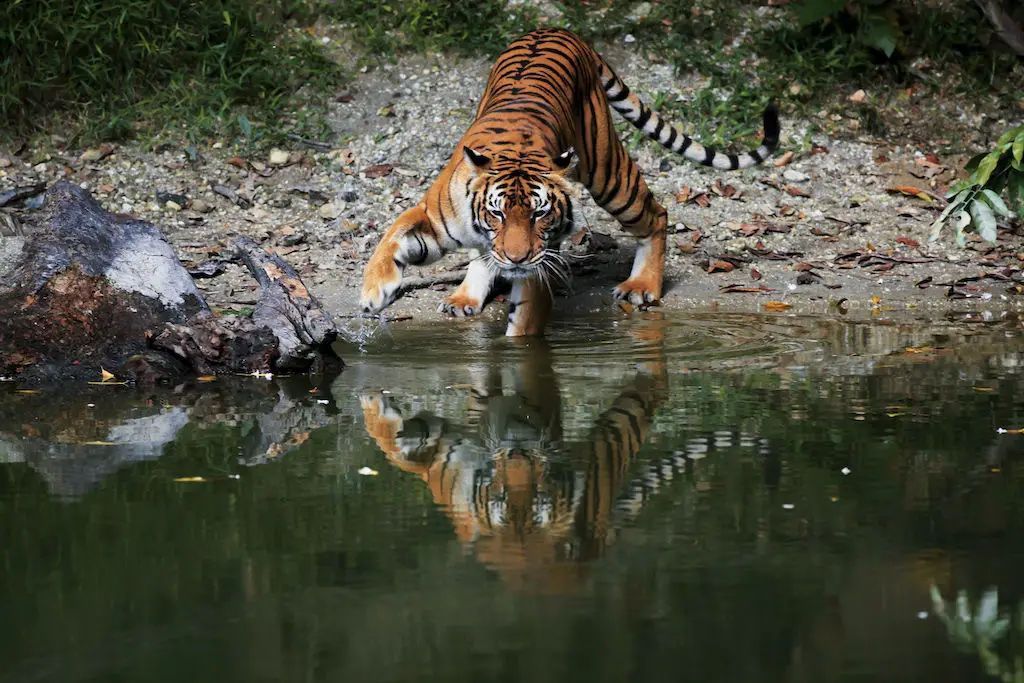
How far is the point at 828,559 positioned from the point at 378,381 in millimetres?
2189

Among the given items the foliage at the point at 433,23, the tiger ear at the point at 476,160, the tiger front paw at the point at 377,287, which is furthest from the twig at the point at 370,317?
the foliage at the point at 433,23

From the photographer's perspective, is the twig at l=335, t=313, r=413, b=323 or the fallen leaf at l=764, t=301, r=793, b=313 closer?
the twig at l=335, t=313, r=413, b=323

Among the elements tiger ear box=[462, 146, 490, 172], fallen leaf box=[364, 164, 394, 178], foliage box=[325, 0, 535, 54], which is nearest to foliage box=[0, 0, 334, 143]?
foliage box=[325, 0, 535, 54]

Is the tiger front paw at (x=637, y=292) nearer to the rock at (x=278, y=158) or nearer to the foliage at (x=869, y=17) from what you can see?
the rock at (x=278, y=158)

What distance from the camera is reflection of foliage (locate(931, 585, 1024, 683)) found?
2014 mm

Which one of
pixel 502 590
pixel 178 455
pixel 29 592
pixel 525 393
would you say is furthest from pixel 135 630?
pixel 525 393

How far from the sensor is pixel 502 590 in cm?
232

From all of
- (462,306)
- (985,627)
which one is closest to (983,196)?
(462,306)

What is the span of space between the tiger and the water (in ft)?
2.67

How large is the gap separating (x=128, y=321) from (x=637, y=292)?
241 cm

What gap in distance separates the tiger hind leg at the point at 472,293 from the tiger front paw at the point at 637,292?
62 cm

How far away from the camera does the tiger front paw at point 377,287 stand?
4.93 meters

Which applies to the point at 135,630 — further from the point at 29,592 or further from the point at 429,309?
the point at 429,309

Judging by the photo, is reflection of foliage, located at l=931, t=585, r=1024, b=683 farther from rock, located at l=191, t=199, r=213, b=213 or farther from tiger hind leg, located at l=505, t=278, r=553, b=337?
rock, located at l=191, t=199, r=213, b=213
